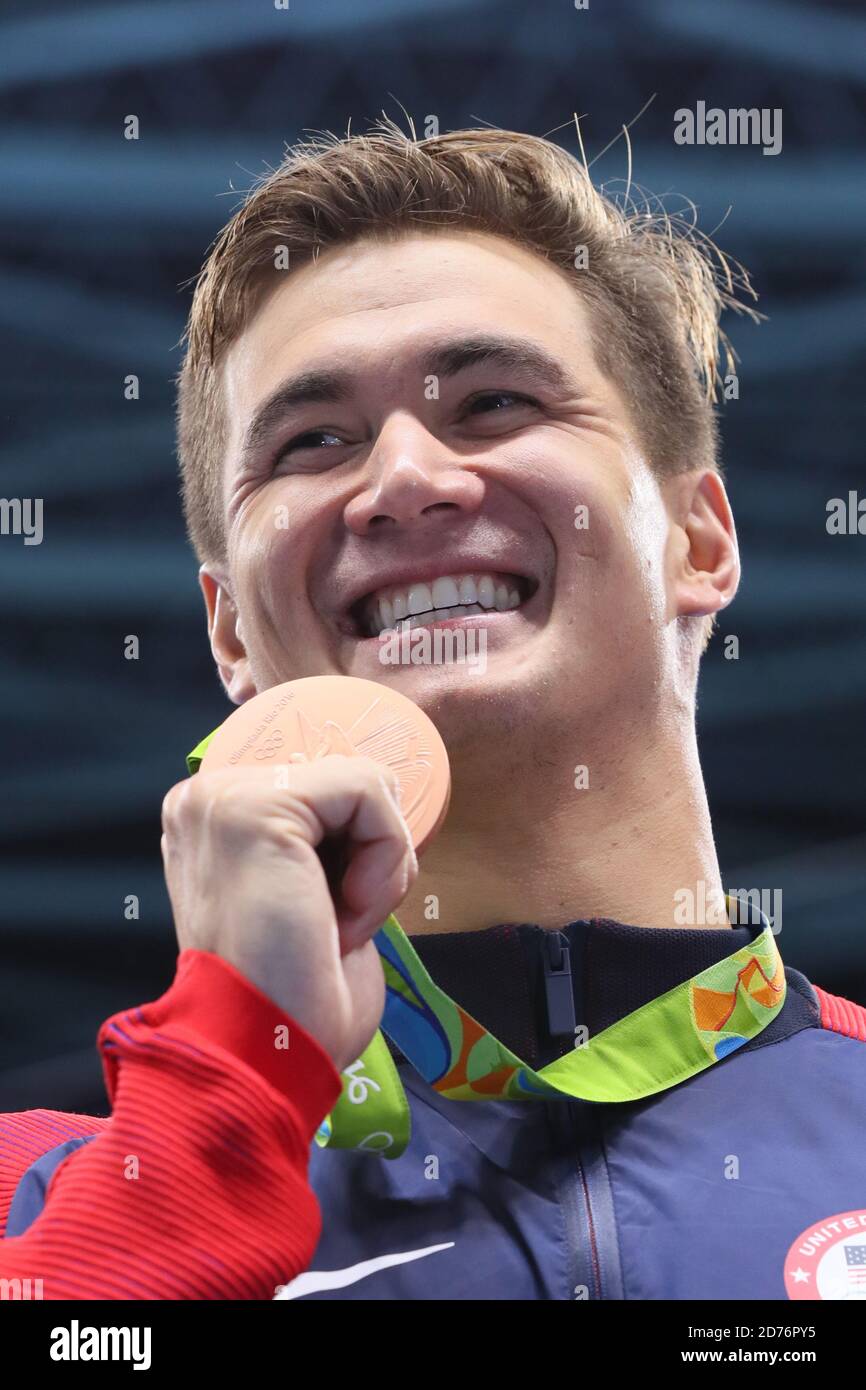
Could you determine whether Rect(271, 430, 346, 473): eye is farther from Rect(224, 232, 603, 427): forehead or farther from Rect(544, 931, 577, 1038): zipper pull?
Rect(544, 931, 577, 1038): zipper pull

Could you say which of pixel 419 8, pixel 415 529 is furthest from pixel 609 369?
pixel 419 8

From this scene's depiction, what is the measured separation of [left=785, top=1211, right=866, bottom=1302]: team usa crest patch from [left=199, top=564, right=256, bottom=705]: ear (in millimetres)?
1334

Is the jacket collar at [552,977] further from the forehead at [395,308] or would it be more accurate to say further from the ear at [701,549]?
the forehead at [395,308]

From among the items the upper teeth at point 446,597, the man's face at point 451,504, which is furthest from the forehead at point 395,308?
the upper teeth at point 446,597

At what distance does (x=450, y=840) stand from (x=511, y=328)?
0.86m

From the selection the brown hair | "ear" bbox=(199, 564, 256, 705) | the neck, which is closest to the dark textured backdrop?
the brown hair

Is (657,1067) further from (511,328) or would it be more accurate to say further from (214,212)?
(214,212)

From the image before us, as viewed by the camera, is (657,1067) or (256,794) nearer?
(256,794)

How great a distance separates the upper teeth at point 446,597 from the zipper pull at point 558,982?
54 cm

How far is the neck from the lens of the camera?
93.5 inches

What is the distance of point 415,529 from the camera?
2346 millimetres

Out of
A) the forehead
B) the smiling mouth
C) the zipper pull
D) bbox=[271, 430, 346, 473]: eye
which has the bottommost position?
the zipper pull

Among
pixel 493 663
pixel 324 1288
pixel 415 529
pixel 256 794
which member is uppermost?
pixel 415 529

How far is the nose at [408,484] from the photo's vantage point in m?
2.29
